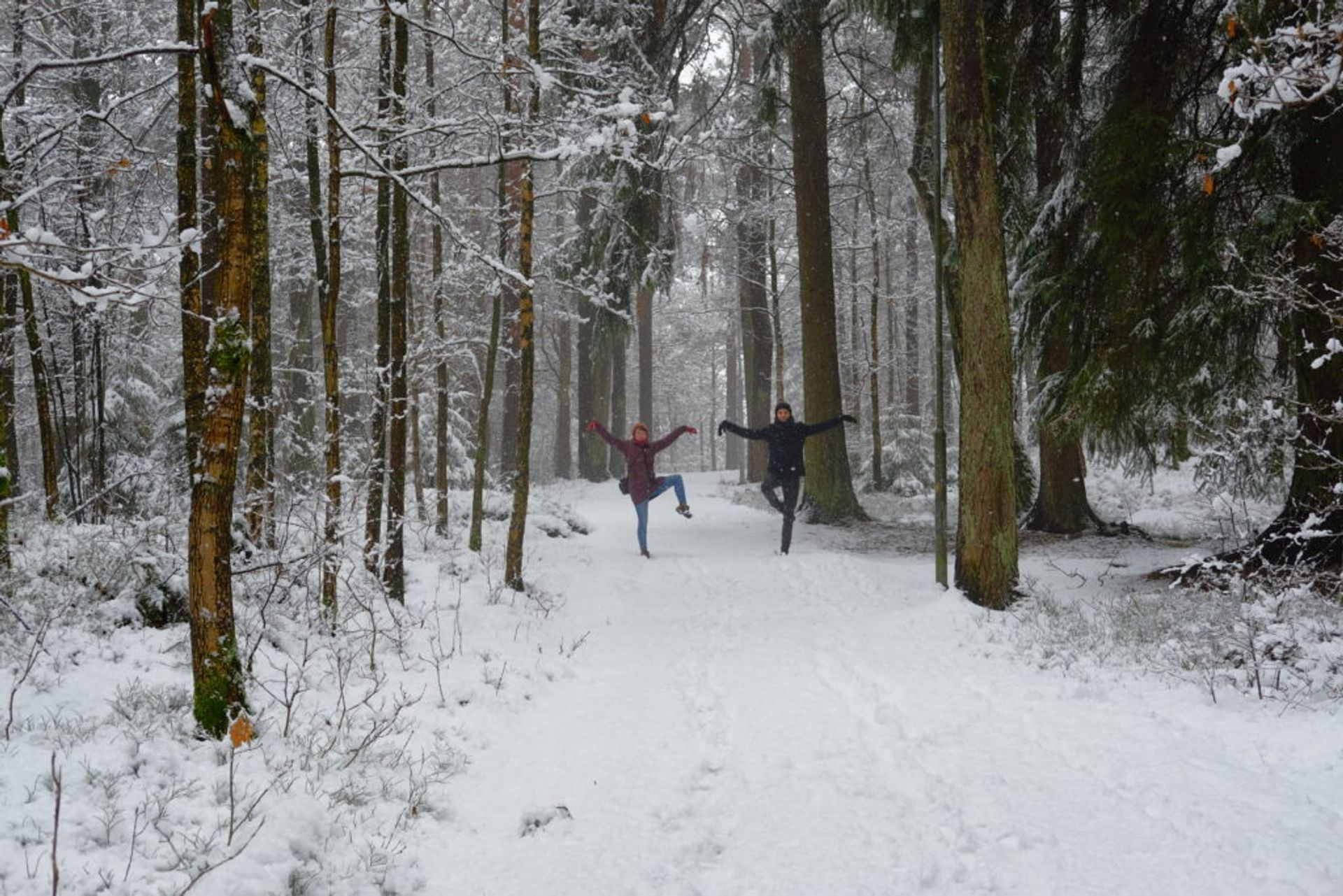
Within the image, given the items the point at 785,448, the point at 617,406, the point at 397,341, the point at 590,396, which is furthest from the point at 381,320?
the point at 617,406

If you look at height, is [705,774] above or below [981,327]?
below

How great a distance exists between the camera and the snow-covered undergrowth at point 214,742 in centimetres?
293

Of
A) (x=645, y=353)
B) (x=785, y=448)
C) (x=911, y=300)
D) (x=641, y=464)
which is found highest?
(x=911, y=300)

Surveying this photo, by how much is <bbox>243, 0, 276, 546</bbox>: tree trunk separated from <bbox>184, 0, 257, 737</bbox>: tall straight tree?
84 centimetres

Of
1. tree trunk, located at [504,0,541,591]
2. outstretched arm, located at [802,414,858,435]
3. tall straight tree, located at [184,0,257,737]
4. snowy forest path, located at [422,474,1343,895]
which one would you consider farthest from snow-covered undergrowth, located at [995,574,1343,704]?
tall straight tree, located at [184,0,257,737]

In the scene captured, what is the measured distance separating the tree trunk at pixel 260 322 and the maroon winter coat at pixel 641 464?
5.27m

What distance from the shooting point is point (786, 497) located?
37.5ft

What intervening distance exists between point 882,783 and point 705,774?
930 mm

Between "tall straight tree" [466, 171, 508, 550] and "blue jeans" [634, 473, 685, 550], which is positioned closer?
"tall straight tree" [466, 171, 508, 550]

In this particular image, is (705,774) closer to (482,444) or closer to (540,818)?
(540,818)

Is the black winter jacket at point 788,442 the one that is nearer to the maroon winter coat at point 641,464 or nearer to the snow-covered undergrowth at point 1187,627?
the maroon winter coat at point 641,464

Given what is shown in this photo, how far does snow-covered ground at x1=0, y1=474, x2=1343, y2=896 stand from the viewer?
3.09m

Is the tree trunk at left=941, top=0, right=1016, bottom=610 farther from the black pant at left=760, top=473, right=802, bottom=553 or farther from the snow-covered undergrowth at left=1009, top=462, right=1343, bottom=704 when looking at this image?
the black pant at left=760, top=473, right=802, bottom=553

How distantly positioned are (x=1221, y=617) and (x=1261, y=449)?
143 inches
